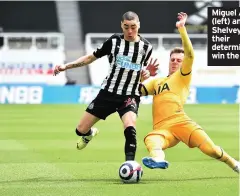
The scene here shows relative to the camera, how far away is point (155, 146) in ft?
31.5

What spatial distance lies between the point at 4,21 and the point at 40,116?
77.8ft

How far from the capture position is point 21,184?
9.12 m

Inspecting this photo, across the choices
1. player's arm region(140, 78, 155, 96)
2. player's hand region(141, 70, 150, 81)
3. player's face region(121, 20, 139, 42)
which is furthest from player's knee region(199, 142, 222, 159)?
player's face region(121, 20, 139, 42)

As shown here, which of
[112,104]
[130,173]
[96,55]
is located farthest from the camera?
[96,55]

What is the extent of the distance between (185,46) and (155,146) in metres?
1.37

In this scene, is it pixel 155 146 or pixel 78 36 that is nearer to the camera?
pixel 155 146

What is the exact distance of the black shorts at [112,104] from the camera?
10.1 metres

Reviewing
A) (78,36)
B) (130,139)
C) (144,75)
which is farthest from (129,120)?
(78,36)

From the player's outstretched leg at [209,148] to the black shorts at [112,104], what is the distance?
90cm

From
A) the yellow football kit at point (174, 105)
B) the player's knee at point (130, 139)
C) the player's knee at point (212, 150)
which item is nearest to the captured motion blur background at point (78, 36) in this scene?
the yellow football kit at point (174, 105)

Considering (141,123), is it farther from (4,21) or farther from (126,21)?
(4,21)

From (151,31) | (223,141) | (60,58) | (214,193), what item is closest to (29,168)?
(214,193)

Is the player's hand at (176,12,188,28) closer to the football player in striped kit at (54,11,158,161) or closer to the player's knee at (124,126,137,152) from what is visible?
the football player in striped kit at (54,11,158,161)

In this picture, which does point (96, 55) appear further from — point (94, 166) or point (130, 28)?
point (94, 166)
